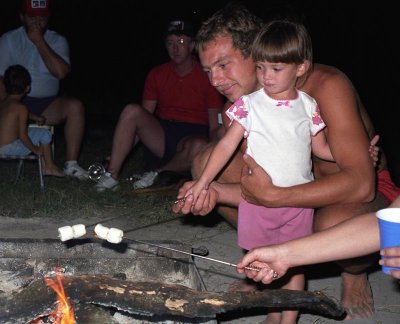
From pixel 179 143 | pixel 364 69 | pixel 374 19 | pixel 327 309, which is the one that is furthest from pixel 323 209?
pixel 374 19

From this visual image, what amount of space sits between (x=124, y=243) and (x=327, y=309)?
128cm

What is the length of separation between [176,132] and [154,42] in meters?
13.7

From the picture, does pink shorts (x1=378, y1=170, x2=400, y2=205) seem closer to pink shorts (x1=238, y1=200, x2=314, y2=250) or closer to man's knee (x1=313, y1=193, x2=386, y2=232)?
man's knee (x1=313, y1=193, x2=386, y2=232)

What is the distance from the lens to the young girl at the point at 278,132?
3.13m

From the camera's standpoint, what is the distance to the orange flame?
239 cm

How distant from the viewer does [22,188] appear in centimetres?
598

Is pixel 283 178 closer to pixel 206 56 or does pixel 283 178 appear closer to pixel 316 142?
pixel 316 142

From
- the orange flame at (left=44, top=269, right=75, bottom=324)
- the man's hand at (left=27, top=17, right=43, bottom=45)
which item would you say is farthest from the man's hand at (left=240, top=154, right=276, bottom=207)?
the man's hand at (left=27, top=17, right=43, bottom=45)

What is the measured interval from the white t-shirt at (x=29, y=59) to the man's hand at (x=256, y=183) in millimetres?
3907

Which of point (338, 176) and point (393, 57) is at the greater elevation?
point (338, 176)

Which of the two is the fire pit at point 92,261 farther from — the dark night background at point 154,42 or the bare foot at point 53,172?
the dark night background at point 154,42

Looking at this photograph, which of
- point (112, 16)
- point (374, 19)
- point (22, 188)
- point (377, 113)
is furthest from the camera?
point (112, 16)

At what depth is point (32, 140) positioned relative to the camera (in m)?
6.36

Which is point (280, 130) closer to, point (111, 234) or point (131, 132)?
point (111, 234)
